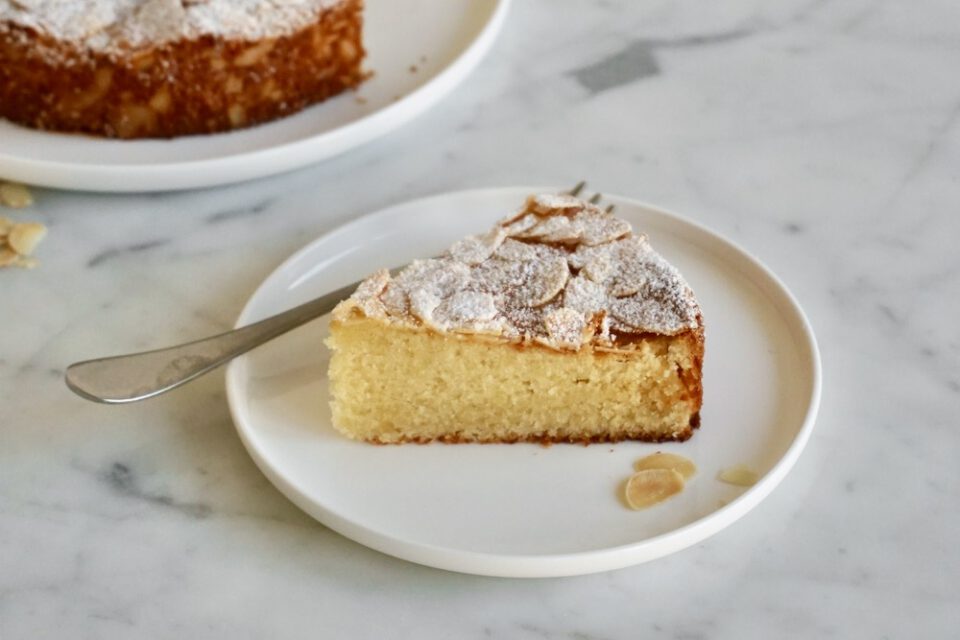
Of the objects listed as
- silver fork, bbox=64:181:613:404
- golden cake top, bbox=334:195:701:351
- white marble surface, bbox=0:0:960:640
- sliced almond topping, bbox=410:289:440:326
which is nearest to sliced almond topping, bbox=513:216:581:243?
golden cake top, bbox=334:195:701:351

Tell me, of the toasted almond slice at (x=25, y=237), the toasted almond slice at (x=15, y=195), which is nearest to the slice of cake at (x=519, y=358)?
the toasted almond slice at (x=25, y=237)

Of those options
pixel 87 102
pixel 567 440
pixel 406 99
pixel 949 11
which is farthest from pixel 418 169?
pixel 949 11

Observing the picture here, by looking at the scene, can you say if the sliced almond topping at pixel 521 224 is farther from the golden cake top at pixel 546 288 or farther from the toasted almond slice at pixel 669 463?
the toasted almond slice at pixel 669 463

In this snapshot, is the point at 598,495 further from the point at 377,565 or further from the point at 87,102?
the point at 87,102

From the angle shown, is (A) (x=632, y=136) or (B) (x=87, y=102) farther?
(A) (x=632, y=136)

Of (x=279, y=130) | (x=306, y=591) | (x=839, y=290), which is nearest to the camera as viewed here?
(x=306, y=591)

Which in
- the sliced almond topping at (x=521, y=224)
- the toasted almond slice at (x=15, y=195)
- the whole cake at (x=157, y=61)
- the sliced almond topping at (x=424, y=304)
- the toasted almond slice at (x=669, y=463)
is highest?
the whole cake at (x=157, y=61)

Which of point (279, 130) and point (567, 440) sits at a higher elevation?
point (279, 130)

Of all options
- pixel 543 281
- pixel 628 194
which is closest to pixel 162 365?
pixel 543 281
